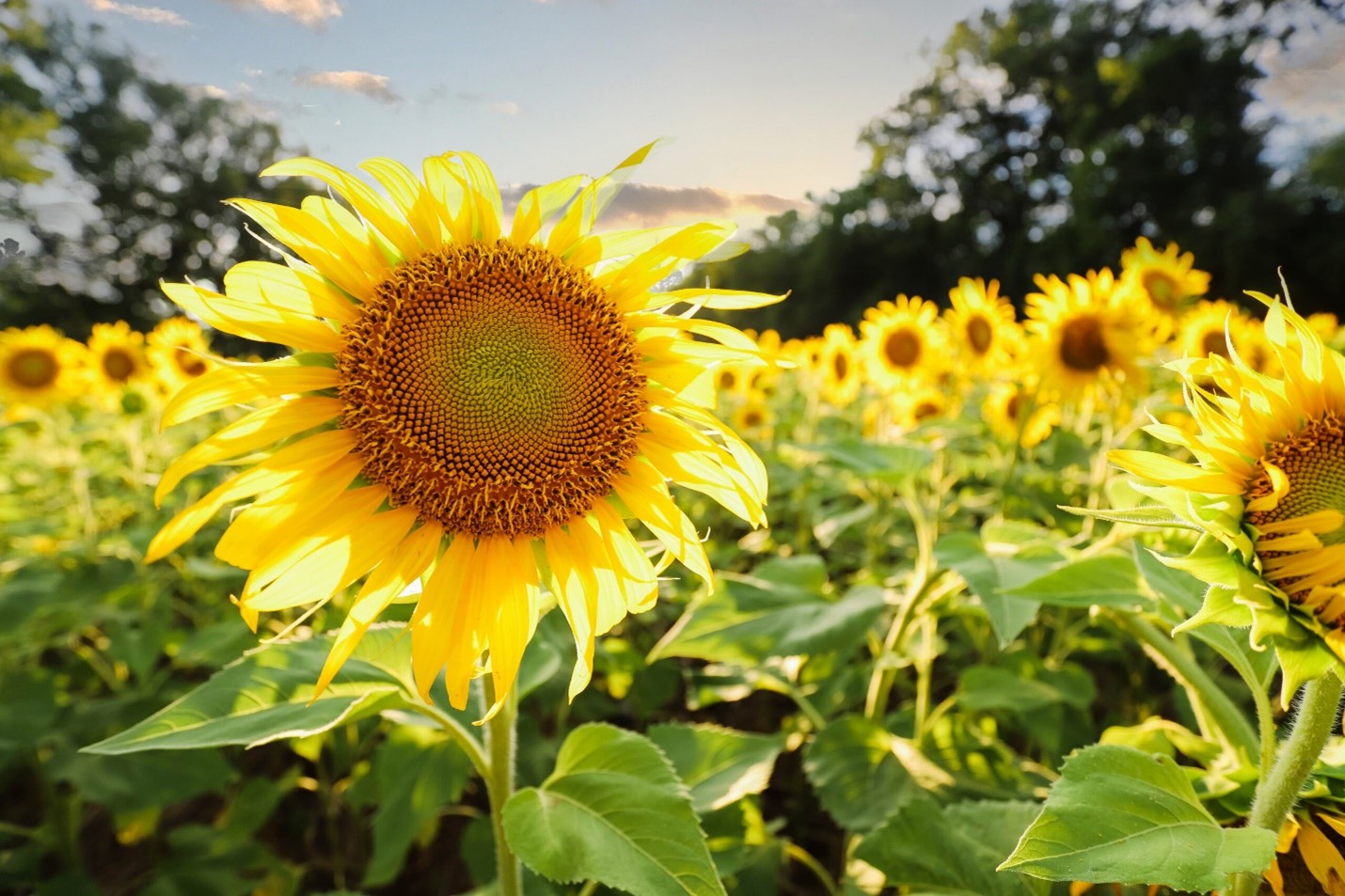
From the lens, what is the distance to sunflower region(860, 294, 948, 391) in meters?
4.97

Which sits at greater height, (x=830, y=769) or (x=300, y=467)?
(x=300, y=467)

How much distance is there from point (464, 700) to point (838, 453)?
154 centimetres

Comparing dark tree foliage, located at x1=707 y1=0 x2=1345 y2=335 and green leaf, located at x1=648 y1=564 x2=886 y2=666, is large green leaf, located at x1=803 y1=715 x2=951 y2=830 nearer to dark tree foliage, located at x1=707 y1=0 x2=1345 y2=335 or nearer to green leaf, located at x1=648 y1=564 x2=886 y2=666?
green leaf, located at x1=648 y1=564 x2=886 y2=666

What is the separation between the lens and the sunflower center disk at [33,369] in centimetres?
525

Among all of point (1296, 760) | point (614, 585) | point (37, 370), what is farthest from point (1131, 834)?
point (37, 370)

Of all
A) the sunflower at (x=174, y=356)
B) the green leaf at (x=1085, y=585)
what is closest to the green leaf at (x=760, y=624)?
the green leaf at (x=1085, y=585)

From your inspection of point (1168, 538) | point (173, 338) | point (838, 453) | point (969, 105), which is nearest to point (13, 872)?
point (838, 453)

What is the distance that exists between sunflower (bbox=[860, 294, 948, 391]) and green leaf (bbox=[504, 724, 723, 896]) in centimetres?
403

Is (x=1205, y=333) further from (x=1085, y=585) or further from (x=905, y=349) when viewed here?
(x=1085, y=585)

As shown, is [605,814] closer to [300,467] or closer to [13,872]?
[300,467]

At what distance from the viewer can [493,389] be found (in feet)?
4.13

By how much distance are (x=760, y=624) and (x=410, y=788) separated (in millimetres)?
1015

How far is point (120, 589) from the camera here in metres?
3.21

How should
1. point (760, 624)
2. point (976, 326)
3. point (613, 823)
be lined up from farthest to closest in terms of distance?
point (976, 326) < point (760, 624) < point (613, 823)
